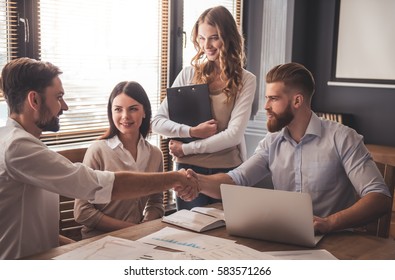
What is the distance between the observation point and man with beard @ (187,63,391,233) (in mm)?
1744

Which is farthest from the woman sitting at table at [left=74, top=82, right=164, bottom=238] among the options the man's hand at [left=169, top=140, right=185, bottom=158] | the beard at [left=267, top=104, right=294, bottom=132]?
the beard at [left=267, top=104, right=294, bottom=132]

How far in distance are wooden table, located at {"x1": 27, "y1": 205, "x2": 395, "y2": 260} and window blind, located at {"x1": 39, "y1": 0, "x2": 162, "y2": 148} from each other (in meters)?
1.38

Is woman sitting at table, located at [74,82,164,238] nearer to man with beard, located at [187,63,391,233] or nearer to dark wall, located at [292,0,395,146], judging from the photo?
man with beard, located at [187,63,391,233]

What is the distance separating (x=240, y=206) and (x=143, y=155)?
687 mm

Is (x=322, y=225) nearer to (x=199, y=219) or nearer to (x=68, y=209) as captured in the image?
(x=199, y=219)

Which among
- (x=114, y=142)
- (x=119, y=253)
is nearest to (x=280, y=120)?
(x=114, y=142)

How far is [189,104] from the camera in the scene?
2.33m

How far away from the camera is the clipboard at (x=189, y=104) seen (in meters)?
2.30

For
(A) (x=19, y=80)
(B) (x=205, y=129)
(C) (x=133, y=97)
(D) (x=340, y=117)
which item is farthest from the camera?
(D) (x=340, y=117)

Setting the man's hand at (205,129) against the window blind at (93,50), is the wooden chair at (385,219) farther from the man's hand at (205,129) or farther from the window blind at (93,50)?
the window blind at (93,50)

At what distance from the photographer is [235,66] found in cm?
232

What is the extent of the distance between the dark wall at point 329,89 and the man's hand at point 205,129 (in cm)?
175

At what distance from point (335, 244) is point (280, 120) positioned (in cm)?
57

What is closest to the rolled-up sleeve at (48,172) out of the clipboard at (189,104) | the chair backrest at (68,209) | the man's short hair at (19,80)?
the man's short hair at (19,80)
